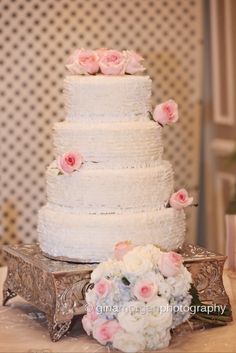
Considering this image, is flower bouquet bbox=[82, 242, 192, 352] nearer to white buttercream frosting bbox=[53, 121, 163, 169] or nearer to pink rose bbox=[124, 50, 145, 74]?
white buttercream frosting bbox=[53, 121, 163, 169]

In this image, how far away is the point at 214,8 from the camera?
6.40 m

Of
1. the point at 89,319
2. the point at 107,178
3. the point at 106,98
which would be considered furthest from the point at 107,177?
the point at 89,319

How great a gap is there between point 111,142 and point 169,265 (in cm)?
51

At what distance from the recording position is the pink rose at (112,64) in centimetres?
317

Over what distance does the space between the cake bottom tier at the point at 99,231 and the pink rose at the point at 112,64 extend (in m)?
0.52

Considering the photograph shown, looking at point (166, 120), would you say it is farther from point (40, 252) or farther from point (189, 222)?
point (189, 222)

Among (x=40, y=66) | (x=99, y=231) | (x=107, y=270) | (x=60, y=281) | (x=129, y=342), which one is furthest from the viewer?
(x=40, y=66)

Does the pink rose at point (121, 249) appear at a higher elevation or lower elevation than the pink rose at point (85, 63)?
lower

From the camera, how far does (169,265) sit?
2807 mm

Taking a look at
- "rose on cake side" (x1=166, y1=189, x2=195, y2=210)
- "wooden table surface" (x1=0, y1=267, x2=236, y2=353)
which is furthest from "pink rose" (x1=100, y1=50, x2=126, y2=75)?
"wooden table surface" (x1=0, y1=267, x2=236, y2=353)

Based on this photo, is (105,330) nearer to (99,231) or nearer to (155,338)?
(155,338)

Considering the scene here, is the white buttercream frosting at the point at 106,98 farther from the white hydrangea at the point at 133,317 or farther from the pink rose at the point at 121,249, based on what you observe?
the white hydrangea at the point at 133,317

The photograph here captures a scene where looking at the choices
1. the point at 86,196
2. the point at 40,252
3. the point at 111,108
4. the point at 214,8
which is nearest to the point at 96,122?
the point at 111,108

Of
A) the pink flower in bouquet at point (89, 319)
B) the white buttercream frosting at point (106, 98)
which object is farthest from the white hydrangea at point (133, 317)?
the white buttercream frosting at point (106, 98)
